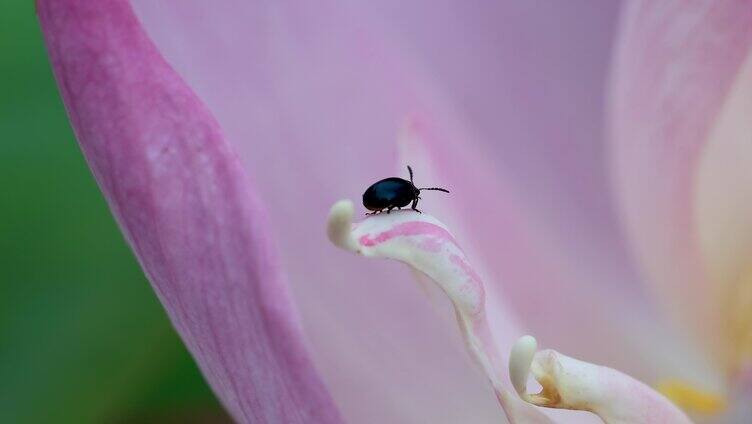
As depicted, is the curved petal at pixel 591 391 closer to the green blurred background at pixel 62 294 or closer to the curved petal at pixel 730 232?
the curved petal at pixel 730 232

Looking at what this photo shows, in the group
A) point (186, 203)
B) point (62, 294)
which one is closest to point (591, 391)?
point (186, 203)

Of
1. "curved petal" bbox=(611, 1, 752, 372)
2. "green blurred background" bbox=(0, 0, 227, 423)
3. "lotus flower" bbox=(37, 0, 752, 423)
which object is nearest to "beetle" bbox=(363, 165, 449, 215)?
"lotus flower" bbox=(37, 0, 752, 423)

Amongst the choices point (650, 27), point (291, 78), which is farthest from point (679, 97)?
point (291, 78)

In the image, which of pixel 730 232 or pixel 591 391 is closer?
pixel 591 391

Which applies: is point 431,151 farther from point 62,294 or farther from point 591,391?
point 62,294

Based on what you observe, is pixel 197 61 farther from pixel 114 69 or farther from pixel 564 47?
pixel 564 47

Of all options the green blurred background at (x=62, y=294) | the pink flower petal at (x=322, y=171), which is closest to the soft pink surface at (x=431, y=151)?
the pink flower petal at (x=322, y=171)
